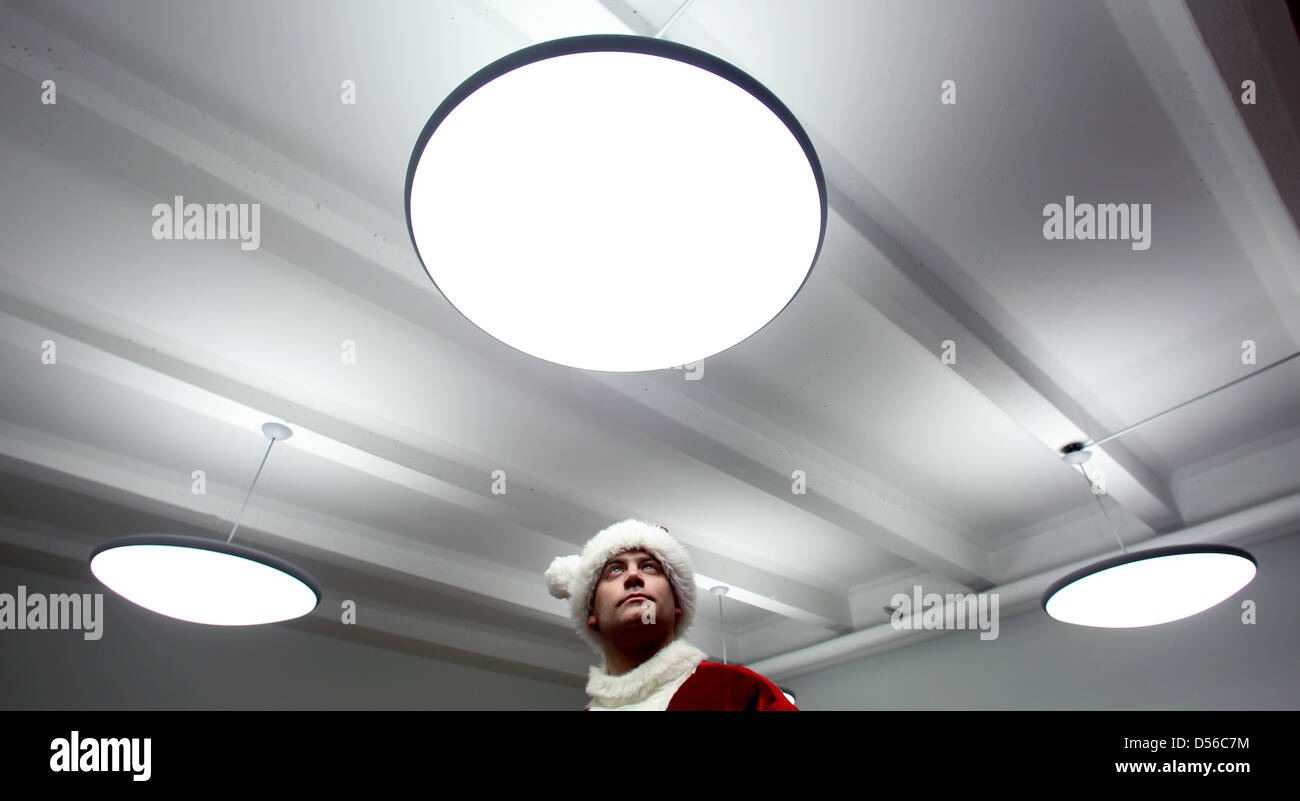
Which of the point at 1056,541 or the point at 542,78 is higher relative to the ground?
the point at 542,78

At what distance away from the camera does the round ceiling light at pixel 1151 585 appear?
303cm

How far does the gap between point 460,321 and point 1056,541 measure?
418 cm

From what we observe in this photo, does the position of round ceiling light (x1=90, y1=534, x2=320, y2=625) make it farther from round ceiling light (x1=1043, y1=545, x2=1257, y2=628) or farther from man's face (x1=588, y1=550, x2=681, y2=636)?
round ceiling light (x1=1043, y1=545, x2=1257, y2=628)

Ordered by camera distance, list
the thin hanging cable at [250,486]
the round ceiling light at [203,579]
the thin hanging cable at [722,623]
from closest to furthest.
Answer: the round ceiling light at [203,579], the thin hanging cable at [250,486], the thin hanging cable at [722,623]

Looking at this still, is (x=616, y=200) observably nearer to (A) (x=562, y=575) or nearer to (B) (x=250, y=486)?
(A) (x=562, y=575)

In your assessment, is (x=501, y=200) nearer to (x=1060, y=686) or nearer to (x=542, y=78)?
(x=542, y=78)

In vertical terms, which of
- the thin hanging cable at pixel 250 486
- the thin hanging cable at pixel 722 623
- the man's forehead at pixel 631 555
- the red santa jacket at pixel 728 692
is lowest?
the thin hanging cable at pixel 722 623

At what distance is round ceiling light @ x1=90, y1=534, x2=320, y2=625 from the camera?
282cm

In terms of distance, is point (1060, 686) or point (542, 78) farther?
point (1060, 686)

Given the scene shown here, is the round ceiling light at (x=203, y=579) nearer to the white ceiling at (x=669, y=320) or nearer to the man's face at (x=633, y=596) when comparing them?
the white ceiling at (x=669, y=320)

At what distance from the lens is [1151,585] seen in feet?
10.8

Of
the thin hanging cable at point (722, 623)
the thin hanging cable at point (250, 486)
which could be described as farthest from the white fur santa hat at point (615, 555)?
the thin hanging cable at point (722, 623)
